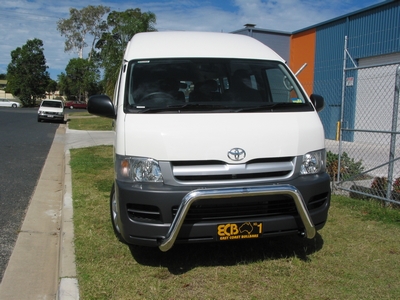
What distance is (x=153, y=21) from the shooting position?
2592cm

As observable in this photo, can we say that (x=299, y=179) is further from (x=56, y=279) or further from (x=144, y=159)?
(x=56, y=279)

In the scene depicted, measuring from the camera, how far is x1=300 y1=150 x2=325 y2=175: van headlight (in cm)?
388

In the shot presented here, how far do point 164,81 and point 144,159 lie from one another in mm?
1157

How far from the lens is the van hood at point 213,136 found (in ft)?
11.9

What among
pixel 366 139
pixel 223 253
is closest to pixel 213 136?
pixel 223 253

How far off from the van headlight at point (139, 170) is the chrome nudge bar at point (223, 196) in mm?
359

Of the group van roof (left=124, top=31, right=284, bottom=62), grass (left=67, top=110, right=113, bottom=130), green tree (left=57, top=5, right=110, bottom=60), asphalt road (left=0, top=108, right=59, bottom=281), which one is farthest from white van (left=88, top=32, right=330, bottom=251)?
green tree (left=57, top=5, right=110, bottom=60)

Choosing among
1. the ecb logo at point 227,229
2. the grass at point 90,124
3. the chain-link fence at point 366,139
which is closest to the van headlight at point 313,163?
the ecb logo at point 227,229

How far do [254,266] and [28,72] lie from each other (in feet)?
256

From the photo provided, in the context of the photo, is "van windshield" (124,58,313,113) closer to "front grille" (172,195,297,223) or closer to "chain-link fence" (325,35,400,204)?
"front grille" (172,195,297,223)

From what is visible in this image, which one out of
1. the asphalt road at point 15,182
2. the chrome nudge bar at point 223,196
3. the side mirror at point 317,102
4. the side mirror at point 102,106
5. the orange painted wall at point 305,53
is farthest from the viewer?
the orange painted wall at point 305,53

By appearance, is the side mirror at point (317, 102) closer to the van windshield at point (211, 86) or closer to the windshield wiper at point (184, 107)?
the van windshield at point (211, 86)

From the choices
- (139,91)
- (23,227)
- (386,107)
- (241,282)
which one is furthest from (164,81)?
(386,107)

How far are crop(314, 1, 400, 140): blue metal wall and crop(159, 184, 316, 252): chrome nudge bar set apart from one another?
10.5 meters
